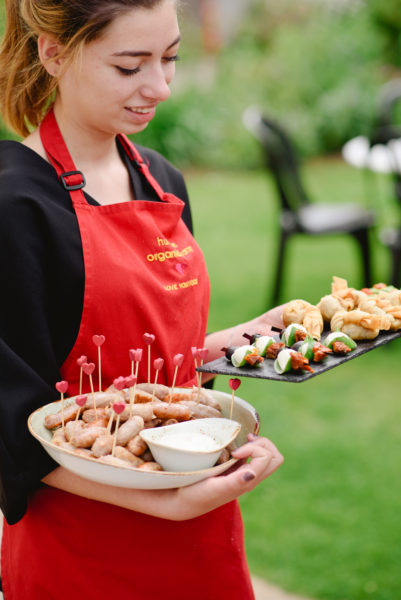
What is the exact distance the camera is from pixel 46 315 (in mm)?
Result: 1628

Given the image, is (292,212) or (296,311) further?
(292,212)

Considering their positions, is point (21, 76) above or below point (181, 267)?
above

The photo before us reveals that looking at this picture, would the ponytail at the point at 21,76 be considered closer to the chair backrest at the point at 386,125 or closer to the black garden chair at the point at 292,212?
the chair backrest at the point at 386,125

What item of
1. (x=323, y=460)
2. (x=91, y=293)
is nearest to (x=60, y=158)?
(x=91, y=293)

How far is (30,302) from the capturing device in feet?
5.16

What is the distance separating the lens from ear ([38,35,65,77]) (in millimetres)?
1687

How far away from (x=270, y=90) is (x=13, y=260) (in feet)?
37.6

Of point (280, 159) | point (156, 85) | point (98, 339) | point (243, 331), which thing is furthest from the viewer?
point (280, 159)

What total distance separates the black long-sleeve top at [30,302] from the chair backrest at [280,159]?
15.5 ft

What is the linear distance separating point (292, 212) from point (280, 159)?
477 mm

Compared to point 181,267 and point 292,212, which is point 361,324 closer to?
point 181,267

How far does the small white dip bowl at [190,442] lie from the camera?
1405mm

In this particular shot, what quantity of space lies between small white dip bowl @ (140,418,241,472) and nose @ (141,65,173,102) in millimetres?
730

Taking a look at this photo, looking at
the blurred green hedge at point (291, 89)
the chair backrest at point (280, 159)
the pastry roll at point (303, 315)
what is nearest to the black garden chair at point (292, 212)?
the chair backrest at point (280, 159)
